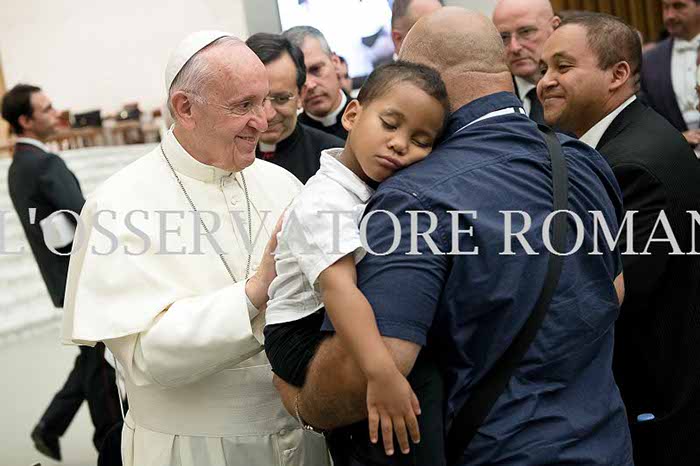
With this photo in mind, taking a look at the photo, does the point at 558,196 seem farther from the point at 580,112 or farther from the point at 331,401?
the point at 580,112

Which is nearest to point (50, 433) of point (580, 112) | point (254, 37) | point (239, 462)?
point (254, 37)

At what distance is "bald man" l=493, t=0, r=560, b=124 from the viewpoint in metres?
4.25

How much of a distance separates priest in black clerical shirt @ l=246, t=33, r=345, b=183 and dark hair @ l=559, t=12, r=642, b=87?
1118 millimetres

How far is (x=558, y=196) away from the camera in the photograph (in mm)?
1854

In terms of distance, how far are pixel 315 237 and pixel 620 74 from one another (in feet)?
5.38

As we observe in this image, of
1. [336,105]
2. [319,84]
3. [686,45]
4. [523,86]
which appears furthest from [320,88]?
[686,45]

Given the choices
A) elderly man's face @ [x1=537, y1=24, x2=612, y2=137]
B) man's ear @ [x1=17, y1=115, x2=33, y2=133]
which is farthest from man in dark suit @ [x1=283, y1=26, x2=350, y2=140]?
man's ear @ [x1=17, y1=115, x2=33, y2=133]

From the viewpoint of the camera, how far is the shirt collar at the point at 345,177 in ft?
6.39

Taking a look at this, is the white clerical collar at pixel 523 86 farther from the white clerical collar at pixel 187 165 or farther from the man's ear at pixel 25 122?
the man's ear at pixel 25 122

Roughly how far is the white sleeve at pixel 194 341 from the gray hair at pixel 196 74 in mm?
572

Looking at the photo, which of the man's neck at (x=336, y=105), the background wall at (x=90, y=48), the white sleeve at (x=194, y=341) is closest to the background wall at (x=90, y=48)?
the background wall at (x=90, y=48)

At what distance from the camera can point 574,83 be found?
308 centimetres

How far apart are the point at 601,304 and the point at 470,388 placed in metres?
0.34

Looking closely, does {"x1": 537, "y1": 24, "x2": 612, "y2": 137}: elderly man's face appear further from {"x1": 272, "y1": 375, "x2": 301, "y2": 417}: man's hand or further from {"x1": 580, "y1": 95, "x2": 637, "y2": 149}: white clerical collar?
{"x1": 272, "y1": 375, "x2": 301, "y2": 417}: man's hand
